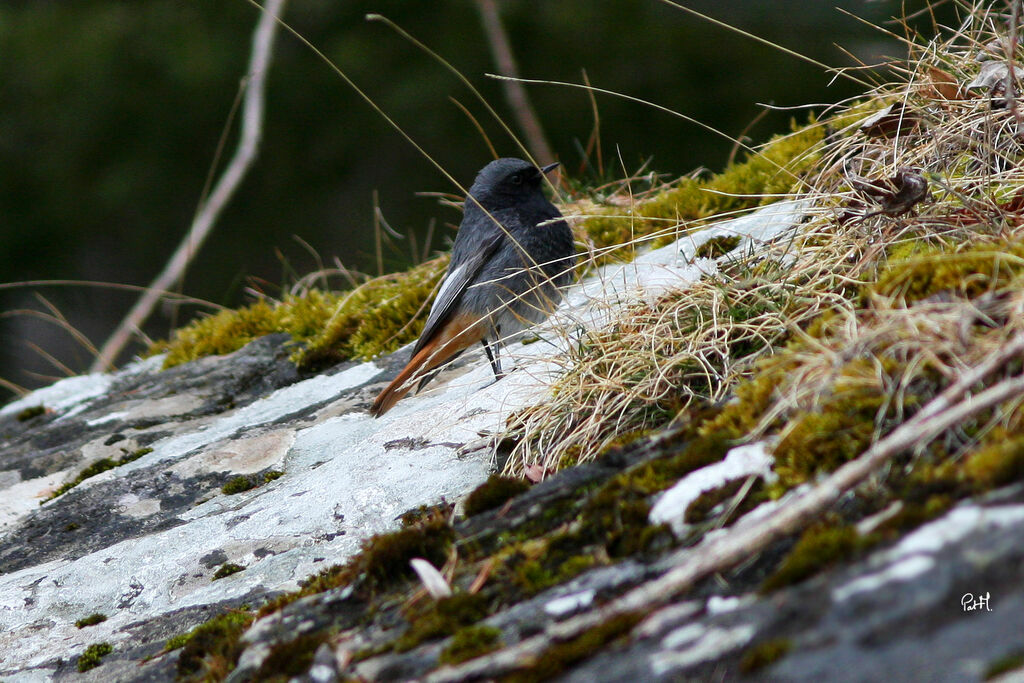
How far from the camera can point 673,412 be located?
251cm

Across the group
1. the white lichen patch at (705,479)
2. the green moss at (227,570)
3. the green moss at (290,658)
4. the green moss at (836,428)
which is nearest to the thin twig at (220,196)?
the green moss at (227,570)

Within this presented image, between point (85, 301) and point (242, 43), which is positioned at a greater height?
point (242, 43)

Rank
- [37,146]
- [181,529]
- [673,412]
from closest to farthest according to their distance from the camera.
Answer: [673,412], [181,529], [37,146]

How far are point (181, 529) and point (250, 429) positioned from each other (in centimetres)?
93

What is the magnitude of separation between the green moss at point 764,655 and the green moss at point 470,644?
0.46 metres

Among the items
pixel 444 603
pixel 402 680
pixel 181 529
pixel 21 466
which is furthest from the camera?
pixel 21 466

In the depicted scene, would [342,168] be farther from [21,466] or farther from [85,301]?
[21,466]

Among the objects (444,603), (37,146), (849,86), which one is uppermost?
(37,146)

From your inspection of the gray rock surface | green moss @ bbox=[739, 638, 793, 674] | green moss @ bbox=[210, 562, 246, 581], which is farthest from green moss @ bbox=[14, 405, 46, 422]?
green moss @ bbox=[739, 638, 793, 674]

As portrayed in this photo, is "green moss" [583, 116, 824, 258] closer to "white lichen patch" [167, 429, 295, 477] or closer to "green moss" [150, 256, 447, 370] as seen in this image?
"green moss" [150, 256, 447, 370]

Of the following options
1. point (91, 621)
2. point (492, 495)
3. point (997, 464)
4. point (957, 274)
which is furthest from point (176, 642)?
point (957, 274)

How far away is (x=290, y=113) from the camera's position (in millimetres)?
8891

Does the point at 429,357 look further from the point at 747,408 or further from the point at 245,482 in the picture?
the point at 747,408

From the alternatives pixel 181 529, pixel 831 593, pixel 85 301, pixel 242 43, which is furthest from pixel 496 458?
pixel 242 43
